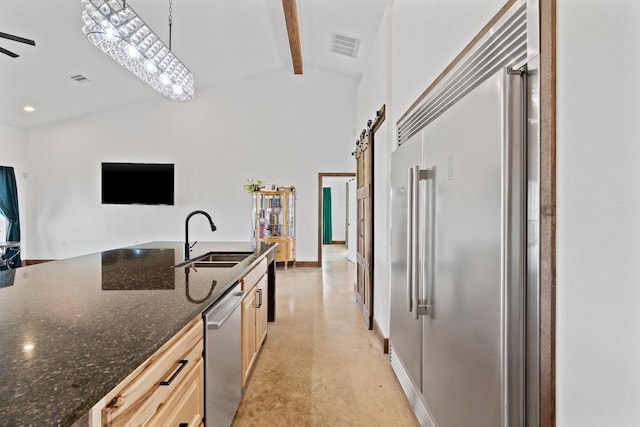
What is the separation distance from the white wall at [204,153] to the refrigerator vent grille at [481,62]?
523 cm

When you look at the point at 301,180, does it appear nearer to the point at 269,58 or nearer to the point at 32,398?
the point at 269,58

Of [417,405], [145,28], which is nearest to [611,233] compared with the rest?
[417,405]

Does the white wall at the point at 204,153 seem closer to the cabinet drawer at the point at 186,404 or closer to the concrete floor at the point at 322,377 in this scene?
the concrete floor at the point at 322,377

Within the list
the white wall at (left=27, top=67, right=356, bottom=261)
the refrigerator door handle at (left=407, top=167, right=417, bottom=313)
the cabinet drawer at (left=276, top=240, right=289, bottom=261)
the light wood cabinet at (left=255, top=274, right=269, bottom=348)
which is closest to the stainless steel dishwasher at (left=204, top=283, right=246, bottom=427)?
the light wood cabinet at (left=255, top=274, right=269, bottom=348)

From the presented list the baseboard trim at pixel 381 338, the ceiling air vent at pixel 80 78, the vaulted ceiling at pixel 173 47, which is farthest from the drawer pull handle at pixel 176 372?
the ceiling air vent at pixel 80 78

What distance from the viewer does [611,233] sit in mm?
725

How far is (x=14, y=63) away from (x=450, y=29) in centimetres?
599

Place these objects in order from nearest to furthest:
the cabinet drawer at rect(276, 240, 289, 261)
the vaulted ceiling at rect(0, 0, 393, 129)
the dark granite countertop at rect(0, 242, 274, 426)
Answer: the dark granite countertop at rect(0, 242, 274, 426)
the vaulted ceiling at rect(0, 0, 393, 129)
the cabinet drawer at rect(276, 240, 289, 261)

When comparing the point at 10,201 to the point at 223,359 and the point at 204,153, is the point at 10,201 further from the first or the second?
the point at 223,359

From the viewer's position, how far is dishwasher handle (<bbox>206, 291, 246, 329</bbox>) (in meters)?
1.36

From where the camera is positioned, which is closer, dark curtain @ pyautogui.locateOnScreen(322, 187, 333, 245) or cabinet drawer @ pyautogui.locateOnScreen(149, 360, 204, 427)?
cabinet drawer @ pyautogui.locateOnScreen(149, 360, 204, 427)

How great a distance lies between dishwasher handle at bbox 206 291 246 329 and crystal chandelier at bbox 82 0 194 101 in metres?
1.91

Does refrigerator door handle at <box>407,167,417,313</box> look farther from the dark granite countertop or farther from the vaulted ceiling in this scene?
the vaulted ceiling

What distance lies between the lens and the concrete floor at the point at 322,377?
194cm
